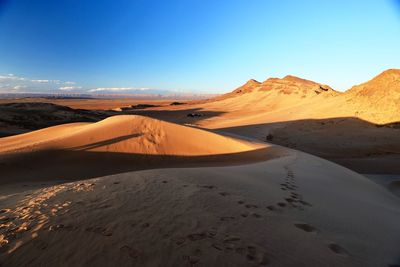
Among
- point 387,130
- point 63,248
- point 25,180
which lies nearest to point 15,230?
point 63,248

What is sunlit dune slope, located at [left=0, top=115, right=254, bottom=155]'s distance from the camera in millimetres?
9688

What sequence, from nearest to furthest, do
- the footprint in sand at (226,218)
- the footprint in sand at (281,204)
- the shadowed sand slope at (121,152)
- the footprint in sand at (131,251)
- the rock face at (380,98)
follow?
the footprint in sand at (131,251) → the footprint in sand at (226,218) → the footprint in sand at (281,204) → the shadowed sand slope at (121,152) → the rock face at (380,98)

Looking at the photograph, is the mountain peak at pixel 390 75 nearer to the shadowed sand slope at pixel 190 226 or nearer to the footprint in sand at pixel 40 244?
the shadowed sand slope at pixel 190 226

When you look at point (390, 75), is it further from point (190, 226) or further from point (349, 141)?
point (190, 226)

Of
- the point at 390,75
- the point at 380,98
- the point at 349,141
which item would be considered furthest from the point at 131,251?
the point at 390,75

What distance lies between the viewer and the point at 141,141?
1030 cm

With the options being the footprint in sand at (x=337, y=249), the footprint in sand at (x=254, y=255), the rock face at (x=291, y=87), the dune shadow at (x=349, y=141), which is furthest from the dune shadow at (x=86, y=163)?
the rock face at (x=291, y=87)

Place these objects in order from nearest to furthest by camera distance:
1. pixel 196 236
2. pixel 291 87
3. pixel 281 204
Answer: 1. pixel 196 236
2. pixel 281 204
3. pixel 291 87

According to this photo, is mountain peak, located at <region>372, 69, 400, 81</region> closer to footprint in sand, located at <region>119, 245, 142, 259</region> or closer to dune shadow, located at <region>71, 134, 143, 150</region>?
dune shadow, located at <region>71, 134, 143, 150</region>

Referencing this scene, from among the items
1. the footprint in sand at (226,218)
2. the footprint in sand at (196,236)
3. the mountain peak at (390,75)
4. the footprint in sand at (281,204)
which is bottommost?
the footprint in sand at (281,204)

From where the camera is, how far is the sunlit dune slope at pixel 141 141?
31.8 ft

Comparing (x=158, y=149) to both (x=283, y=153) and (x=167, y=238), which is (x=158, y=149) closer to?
(x=283, y=153)

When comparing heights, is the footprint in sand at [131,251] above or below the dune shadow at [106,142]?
above

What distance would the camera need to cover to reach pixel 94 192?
4.13 m
